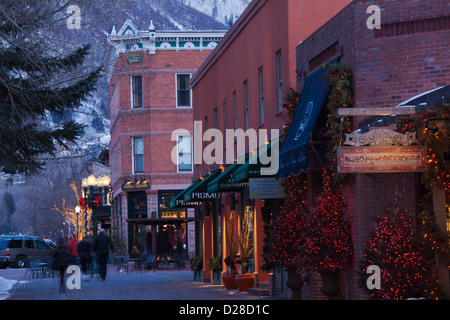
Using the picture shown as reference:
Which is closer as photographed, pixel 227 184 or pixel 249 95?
pixel 227 184

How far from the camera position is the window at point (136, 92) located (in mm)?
55906

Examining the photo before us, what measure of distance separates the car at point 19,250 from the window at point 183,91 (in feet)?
42.6

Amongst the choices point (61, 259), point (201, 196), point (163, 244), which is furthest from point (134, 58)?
point (61, 259)

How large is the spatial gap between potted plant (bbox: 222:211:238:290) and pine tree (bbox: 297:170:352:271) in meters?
9.49

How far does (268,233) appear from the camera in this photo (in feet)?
71.8

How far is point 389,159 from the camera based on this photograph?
580 inches

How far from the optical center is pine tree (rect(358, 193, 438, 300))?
14633 millimetres

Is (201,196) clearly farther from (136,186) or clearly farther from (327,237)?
(136,186)

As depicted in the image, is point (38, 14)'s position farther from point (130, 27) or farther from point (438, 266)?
point (130, 27)

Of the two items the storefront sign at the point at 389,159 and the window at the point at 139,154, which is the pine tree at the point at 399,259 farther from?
the window at the point at 139,154


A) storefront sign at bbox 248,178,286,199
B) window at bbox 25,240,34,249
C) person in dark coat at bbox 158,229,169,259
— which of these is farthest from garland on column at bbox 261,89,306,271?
window at bbox 25,240,34,249

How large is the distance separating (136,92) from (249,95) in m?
29.7

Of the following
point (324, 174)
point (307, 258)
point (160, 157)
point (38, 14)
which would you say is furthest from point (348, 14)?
point (160, 157)
